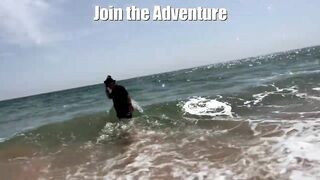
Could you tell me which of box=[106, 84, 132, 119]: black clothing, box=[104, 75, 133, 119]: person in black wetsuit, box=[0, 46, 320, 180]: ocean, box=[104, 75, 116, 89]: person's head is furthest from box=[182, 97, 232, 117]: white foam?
box=[104, 75, 116, 89]: person's head

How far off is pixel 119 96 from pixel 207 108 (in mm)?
5278

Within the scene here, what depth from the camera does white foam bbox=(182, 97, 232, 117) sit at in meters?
13.9

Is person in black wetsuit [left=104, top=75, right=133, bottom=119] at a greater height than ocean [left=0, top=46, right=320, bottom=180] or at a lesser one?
greater

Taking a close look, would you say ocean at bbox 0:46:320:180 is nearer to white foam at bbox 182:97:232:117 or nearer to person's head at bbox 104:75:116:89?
white foam at bbox 182:97:232:117

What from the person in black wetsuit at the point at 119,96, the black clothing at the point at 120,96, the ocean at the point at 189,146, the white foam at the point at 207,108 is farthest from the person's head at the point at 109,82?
the white foam at the point at 207,108

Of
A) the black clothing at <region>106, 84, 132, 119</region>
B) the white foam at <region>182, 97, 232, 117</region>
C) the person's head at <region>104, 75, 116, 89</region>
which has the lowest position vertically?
the white foam at <region>182, 97, 232, 117</region>

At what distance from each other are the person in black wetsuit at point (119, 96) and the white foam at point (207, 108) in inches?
138

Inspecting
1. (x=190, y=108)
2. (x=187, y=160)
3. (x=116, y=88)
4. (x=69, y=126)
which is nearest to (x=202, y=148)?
(x=187, y=160)

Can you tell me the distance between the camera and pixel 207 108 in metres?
15.5

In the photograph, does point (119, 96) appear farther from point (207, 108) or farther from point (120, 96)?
point (207, 108)

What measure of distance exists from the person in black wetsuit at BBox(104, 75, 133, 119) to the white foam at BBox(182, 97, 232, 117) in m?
3.51

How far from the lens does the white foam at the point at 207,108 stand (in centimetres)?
1389

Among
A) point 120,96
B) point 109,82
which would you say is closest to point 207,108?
point 120,96

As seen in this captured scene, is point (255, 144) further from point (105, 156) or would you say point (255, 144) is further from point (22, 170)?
point (22, 170)
